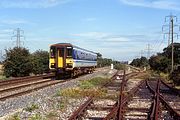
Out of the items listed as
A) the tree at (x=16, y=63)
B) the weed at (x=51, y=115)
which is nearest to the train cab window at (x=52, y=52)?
the tree at (x=16, y=63)

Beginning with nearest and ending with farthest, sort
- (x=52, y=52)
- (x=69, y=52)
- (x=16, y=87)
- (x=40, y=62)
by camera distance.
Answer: (x=16, y=87) → (x=69, y=52) → (x=52, y=52) → (x=40, y=62)

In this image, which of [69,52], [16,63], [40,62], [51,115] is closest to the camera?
[51,115]

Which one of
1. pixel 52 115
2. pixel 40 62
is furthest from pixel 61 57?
pixel 52 115

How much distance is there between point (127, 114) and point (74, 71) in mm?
26583

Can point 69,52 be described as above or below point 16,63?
above

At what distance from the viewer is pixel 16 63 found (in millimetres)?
43594

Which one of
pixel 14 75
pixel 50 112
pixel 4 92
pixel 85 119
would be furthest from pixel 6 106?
pixel 14 75

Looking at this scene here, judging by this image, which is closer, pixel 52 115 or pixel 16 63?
pixel 52 115

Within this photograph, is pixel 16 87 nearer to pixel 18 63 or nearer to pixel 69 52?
pixel 69 52

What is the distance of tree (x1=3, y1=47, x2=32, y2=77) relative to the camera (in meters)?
43.5

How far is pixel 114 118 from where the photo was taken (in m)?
11.8

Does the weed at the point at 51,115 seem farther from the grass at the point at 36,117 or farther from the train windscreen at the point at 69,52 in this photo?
the train windscreen at the point at 69,52

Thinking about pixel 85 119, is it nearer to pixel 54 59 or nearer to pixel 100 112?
pixel 100 112

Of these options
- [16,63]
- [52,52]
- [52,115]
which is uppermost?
[52,52]
